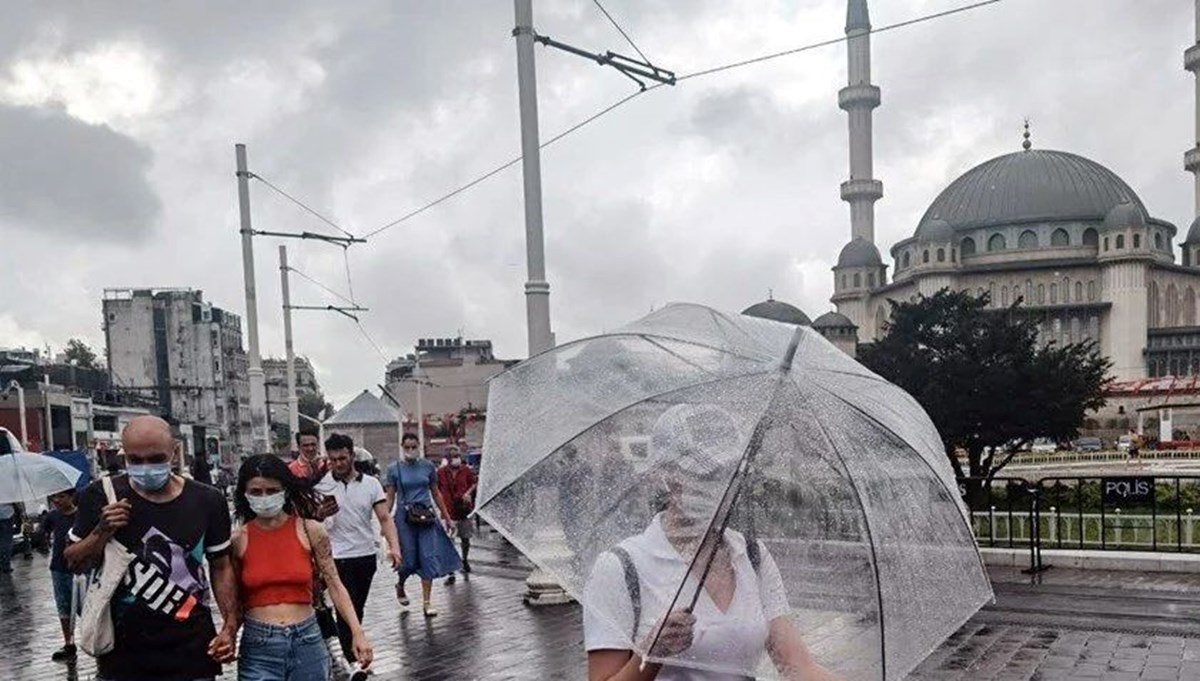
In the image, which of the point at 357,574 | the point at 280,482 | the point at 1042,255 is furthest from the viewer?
the point at 1042,255

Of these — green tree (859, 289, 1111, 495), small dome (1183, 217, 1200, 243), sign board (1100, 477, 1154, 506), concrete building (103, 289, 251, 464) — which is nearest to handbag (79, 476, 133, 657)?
sign board (1100, 477, 1154, 506)

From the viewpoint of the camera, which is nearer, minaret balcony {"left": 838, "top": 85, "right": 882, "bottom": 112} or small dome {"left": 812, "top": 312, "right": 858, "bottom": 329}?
small dome {"left": 812, "top": 312, "right": 858, "bottom": 329}

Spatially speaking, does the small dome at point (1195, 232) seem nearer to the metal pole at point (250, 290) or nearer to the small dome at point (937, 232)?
the small dome at point (937, 232)

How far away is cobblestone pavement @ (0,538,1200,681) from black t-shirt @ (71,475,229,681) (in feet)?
11.1

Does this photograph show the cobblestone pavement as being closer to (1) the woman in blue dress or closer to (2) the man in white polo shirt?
(1) the woman in blue dress

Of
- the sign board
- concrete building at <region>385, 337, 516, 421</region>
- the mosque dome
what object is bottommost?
concrete building at <region>385, 337, 516, 421</region>

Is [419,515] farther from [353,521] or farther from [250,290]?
[250,290]

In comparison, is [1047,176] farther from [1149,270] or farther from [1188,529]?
[1188,529]

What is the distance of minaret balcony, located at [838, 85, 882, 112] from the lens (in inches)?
3127

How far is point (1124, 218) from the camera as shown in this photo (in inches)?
2862

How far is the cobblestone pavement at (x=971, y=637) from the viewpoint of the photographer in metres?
6.56

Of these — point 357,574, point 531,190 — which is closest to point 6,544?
point 357,574

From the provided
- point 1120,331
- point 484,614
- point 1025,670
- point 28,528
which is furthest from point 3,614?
point 1120,331

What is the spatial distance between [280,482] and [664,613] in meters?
2.33
